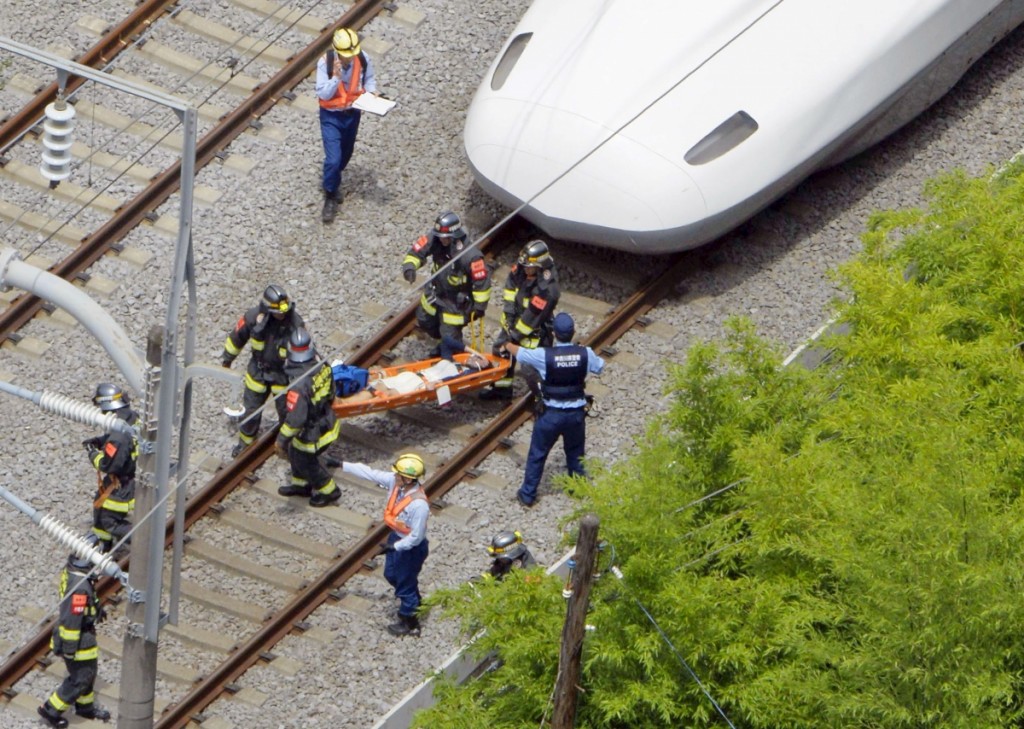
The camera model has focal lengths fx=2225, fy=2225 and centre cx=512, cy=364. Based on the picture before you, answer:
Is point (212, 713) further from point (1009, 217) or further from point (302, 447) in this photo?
point (1009, 217)

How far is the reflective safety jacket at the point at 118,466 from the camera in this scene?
1647 cm

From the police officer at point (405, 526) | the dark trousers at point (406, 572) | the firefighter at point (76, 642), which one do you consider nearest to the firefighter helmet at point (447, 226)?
the police officer at point (405, 526)

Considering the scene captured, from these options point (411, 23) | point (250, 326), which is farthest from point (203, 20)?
point (250, 326)

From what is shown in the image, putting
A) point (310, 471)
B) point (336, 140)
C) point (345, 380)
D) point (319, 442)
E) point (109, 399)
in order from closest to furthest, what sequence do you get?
point (109, 399)
point (319, 442)
point (310, 471)
point (345, 380)
point (336, 140)

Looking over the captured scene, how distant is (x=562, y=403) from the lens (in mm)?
16656

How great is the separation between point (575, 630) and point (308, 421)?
186 inches

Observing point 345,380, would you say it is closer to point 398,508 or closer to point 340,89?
point 398,508

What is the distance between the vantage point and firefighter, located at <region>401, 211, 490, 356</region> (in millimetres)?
17656

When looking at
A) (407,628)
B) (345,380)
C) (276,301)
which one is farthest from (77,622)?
(345,380)

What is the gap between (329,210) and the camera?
19.6 meters

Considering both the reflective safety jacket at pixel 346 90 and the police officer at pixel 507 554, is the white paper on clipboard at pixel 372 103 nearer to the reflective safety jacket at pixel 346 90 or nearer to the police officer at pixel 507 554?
the reflective safety jacket at pixel 346 90

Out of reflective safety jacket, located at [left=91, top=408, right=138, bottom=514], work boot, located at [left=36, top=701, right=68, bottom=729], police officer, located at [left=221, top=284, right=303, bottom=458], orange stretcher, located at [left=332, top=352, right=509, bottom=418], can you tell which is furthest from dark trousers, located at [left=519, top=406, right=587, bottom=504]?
work boot, located at [left=36, top=701, right=68, bottom=729]

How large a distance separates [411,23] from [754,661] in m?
9.74

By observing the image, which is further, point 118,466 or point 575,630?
point 118,466
